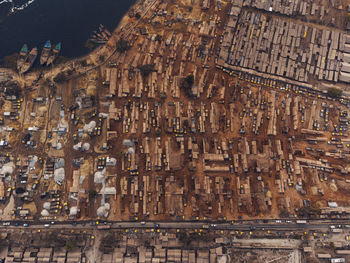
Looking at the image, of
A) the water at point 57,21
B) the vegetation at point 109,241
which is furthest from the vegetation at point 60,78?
the vegetation at point 109,241

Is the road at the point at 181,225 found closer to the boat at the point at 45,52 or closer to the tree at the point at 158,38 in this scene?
the boat at the point at 45,52

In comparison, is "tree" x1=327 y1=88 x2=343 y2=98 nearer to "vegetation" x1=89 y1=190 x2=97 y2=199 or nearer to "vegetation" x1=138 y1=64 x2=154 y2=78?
"vegetation" x1=138 y1=64 x2=154 y2=78

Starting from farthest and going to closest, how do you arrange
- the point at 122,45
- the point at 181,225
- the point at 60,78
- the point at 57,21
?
the point at 57,21
the point at 122,45
the point at 60,78
the point at 181,225

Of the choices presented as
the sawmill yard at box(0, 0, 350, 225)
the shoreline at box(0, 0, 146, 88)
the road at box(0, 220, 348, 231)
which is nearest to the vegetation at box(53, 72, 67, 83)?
the sawmill yard at box(0, 0, 350, 225)

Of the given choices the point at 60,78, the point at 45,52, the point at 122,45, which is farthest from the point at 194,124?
the point at 45,52

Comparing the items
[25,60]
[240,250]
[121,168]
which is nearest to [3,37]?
[25,60]

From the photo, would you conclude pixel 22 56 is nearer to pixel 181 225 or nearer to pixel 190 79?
pixel 190 79

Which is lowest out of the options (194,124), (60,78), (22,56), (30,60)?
(194,124)
